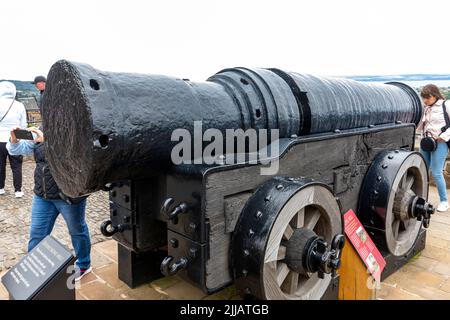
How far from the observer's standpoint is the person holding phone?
2568mm

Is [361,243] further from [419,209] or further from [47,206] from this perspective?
[47,206]

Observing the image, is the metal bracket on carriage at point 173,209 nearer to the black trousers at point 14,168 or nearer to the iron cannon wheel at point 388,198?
the iron cannon wheel at point 388,198

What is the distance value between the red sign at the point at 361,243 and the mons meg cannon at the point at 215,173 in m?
0.19

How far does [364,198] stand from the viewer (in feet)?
9.43

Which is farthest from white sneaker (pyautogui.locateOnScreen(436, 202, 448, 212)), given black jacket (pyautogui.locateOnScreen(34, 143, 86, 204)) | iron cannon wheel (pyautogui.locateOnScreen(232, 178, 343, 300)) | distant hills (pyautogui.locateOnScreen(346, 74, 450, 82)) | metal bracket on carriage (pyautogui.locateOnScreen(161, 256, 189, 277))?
black jacket (pyautogui.locateOnScreen(34, 143, 86, 204))

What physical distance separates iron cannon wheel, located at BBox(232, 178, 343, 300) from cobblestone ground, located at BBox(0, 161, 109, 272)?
2053 mm

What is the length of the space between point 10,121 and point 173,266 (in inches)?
175

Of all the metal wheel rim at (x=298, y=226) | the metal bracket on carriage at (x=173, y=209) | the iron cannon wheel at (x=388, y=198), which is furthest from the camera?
the iron cannon wheel at (x=388, y=198)

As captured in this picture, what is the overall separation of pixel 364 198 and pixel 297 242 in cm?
110

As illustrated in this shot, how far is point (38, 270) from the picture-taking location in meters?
1.72

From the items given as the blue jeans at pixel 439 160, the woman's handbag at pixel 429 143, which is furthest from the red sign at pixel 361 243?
the blue jeans at pixel 439 160

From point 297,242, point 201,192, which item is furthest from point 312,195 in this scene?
point 201,192

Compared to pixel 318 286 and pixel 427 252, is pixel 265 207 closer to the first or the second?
pixel 318 286

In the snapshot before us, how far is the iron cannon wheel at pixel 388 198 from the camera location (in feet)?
9.13
